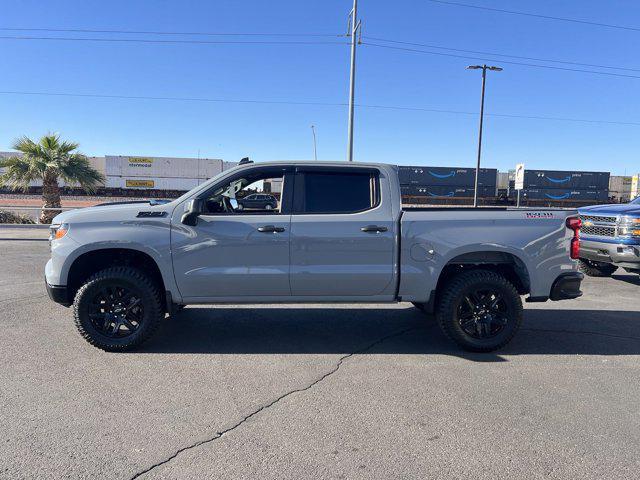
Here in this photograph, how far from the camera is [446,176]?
49.8m

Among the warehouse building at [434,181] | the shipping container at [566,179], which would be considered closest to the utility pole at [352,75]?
the warehouse building at [434,181]

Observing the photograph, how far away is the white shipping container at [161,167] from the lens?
5075cm

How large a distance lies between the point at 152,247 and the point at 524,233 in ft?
12.3

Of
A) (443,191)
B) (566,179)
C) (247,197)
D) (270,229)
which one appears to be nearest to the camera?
(270,229)

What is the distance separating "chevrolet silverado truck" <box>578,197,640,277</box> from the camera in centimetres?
791

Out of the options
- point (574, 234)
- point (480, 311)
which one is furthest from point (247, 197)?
point (574, 234)

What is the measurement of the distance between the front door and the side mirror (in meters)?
0.07

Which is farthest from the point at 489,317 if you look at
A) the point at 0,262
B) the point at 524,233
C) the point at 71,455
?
the point at 0,262

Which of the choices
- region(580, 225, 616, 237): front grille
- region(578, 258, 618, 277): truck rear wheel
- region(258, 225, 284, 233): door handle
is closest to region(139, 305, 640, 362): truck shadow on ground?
region(258, 225, 284, 233): door handle

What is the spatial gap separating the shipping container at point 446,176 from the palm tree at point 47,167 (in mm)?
35656

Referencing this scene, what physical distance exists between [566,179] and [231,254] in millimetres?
55342

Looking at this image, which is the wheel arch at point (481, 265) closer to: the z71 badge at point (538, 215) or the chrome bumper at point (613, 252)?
the z71 badge at point (538, 215)

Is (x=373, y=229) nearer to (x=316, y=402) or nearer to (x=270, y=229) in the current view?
(x=270, y=229)

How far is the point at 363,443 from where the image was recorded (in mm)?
3100
